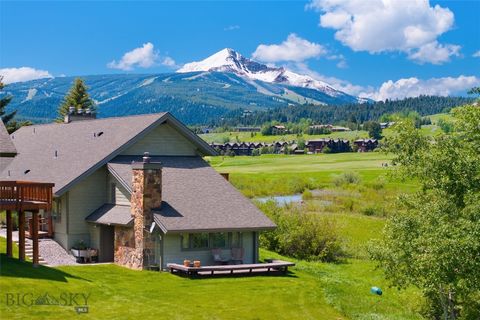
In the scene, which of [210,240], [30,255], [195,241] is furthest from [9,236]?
[210,240]

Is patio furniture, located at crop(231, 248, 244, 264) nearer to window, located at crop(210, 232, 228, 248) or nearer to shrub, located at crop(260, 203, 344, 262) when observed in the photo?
window, located at crop(210, 232, 228, 248)

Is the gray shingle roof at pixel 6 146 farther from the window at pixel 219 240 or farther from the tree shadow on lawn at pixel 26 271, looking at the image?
the window at pixel 219 240

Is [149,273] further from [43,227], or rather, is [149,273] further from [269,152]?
[269,152]

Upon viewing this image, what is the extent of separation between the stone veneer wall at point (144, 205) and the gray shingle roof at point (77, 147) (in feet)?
12.8

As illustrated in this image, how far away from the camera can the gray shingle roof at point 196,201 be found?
96.4 feet

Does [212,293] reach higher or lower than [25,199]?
lower

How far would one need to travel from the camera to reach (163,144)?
34.6 m

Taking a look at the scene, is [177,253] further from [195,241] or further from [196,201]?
[196,201]

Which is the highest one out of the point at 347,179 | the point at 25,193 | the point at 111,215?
the point at 25,193

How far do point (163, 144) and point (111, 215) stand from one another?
5.19 meters

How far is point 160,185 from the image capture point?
29203 millimetres

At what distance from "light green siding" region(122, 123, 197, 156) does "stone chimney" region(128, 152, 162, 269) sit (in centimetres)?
468

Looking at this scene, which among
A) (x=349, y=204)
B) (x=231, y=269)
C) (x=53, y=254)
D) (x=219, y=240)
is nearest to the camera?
(x=231, y=269)

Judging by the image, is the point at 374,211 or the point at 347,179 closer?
the point at 374,211
